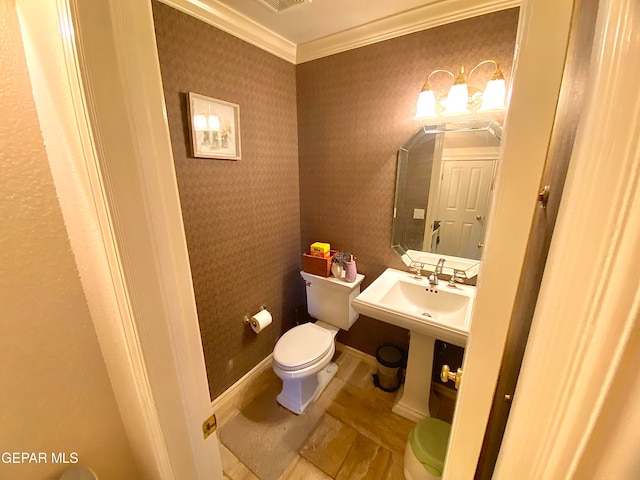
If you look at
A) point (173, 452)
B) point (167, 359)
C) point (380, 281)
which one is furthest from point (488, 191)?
point (173, 452)

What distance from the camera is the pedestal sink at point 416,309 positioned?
1.46 m

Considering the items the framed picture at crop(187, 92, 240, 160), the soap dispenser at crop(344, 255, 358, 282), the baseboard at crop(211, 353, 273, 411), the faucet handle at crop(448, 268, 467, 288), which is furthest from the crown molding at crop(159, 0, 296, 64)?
the baseboard at crop(211, 353, 273, 411)

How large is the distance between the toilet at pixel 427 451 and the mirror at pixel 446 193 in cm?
86

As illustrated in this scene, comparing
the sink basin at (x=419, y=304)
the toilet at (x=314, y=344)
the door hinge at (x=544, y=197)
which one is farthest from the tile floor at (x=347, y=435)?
the door hinge at (x=544, y=197)

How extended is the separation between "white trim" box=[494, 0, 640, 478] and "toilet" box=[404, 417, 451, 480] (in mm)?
1083

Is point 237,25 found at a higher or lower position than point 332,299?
higher

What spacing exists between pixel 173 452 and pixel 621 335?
99 centimetres

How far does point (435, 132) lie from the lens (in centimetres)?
154

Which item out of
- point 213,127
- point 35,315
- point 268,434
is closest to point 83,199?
point 35,315

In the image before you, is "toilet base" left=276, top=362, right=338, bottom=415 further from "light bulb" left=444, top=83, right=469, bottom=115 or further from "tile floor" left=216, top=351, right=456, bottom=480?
"light bulb" left=444, top=83, right=469, bottom=115

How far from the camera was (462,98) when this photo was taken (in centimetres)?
135

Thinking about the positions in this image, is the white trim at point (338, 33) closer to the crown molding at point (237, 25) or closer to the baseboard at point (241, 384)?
the crown molding at point (237, 25)

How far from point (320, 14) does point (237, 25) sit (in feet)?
1.54

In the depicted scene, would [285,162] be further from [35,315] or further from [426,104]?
[35,315]
